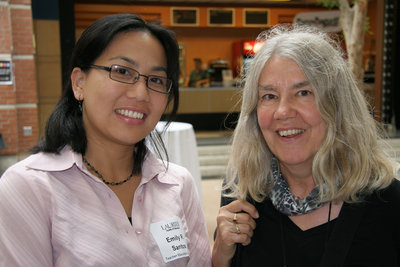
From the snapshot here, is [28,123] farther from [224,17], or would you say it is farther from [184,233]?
[224,17]

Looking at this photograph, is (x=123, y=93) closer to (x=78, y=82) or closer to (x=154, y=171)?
(x=78, y=82)

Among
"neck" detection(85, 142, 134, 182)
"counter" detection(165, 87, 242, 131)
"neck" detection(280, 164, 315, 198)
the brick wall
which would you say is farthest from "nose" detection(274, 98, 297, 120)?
"counter" detection(165, 87, 242, 131)

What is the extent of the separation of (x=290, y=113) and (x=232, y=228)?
50 cm

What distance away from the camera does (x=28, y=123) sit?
6953 millimetres

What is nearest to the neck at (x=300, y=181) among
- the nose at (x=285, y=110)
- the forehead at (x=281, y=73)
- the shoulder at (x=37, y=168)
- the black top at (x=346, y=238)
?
the black top at (x=346, y=238)

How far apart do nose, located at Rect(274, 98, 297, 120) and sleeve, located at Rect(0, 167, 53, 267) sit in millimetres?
873

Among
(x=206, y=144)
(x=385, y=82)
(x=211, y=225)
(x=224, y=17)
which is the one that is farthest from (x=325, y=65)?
(x=224, y=17)

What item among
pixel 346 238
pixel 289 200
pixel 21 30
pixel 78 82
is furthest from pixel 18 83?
pixel 346 238

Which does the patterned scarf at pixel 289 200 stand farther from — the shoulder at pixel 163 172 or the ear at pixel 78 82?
the ear at pixel 78 82

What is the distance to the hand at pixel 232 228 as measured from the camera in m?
1.58

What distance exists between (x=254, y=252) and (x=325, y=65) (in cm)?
77

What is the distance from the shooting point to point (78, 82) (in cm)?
153

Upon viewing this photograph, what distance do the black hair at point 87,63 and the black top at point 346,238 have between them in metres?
0.61

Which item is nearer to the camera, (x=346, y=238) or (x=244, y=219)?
(x=346, y=238)
